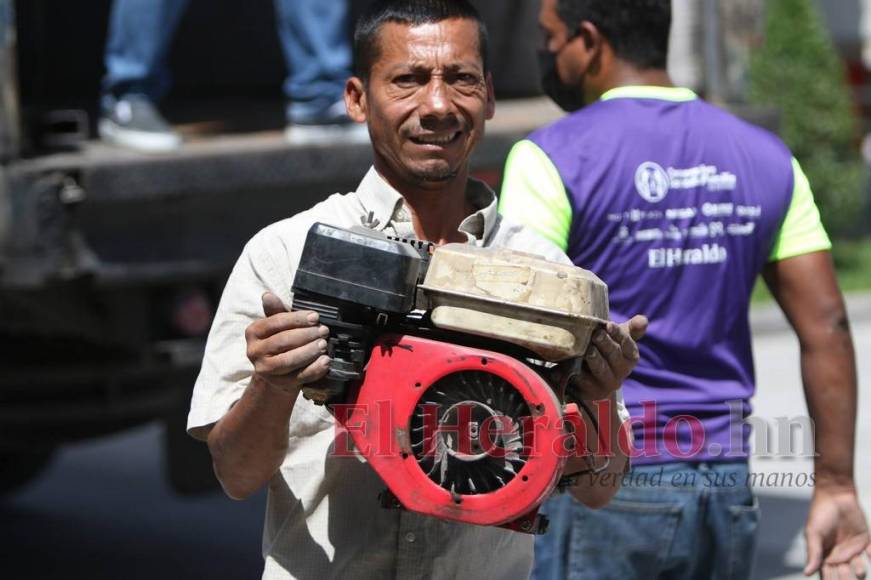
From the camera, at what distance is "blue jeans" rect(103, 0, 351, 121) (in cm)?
509

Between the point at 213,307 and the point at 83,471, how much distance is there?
11.3 ft

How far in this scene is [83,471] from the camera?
7.83m

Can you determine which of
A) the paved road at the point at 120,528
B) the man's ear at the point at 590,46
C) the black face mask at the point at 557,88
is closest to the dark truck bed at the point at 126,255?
the paved road at the point at 120,528

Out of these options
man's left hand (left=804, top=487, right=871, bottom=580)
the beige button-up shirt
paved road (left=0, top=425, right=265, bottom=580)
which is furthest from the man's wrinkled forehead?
paved road (left=0, top=425, right=265, bottom=580)

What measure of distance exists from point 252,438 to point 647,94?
1.33m

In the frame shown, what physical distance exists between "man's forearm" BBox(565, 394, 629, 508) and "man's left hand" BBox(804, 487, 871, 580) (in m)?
0.82

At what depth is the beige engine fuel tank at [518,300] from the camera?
6.19ft

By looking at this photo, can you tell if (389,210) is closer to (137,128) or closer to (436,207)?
(436,207)

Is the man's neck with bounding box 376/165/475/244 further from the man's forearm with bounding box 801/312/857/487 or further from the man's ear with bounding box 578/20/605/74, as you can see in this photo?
the man's forearm with bounding box 801/312/857/487

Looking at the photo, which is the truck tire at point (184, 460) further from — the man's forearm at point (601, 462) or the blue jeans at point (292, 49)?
the man's forearm at point (601, 462)

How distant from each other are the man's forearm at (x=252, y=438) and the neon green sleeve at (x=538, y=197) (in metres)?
0.87

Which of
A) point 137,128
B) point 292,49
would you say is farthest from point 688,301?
point 292,49

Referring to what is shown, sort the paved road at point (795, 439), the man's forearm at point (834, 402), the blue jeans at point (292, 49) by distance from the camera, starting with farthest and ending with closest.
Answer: the paved road at point (795, 439) < the blue jeans at point (292, 49) < the man's forearm at point (834, 402)

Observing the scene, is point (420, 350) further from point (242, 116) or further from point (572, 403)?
point (242, 116)
